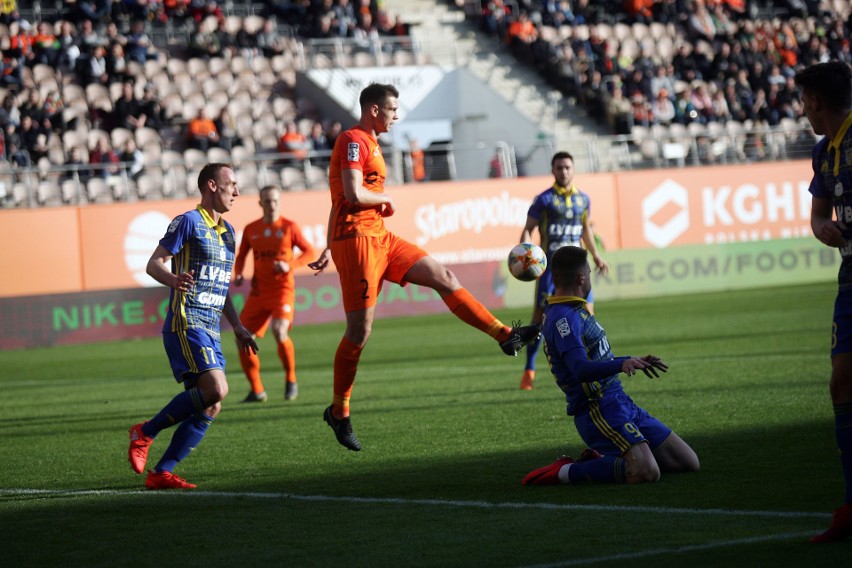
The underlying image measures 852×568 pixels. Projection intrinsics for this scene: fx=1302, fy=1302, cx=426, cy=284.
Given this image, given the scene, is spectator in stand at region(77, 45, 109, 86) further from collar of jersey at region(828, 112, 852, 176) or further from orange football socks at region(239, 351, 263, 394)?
collar of jersey at region(828, 112, 852, 176)

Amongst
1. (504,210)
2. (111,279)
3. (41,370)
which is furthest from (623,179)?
(41,370)

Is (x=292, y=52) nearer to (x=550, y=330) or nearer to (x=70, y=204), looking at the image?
(x=70, y=204)

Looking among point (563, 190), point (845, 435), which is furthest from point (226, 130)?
point (845, 435)

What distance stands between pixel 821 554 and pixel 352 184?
435cm

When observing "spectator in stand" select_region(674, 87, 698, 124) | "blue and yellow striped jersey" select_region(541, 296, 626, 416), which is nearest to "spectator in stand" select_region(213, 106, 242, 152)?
"spectator in stand" select_region(674, 87, 698, 124)

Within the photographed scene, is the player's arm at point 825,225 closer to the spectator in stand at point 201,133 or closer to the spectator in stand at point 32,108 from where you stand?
the spectator in stand at point 32,108

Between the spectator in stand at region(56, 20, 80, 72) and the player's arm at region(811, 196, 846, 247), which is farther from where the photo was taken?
the spectator in stand at region(56, 20, 80, 72)

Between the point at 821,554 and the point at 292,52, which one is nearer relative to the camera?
the point at 821,554

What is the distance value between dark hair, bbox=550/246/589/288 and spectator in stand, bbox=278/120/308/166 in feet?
69.5

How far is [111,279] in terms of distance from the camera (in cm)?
2566

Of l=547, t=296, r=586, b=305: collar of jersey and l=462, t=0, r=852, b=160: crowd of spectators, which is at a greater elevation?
l=462, t=0, r=852, b=160: crowd of spectators

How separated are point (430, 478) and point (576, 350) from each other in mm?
1415

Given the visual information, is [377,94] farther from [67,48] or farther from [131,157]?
[67,48]

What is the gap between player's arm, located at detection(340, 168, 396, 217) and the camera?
28.2ft
